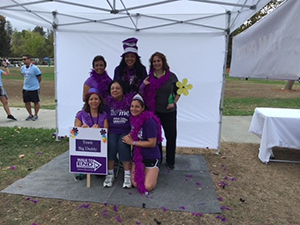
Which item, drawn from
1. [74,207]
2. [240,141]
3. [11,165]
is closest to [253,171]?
[240,141]

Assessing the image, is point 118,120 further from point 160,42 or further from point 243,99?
point 243,99

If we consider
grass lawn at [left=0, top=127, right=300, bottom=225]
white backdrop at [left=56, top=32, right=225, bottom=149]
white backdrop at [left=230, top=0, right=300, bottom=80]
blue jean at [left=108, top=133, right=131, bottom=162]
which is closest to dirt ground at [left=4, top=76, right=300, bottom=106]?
white backdrop at [left=56, top=32, right=225, bottom=149]

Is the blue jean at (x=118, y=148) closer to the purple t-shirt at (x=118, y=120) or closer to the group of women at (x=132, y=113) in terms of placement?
the group of women at (x=132, y=113)

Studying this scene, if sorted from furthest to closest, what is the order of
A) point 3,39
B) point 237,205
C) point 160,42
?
point 3,39, point 160,42, point 237,205

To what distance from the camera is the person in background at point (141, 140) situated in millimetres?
3121

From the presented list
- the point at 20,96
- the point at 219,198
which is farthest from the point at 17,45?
the point at 219,198

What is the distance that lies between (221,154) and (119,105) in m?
2.41

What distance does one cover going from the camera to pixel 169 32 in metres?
4.40

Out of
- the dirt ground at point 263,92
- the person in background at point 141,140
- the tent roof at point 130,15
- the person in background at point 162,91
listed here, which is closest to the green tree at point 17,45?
the dirt ground at point 263,92

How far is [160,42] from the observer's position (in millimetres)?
4473

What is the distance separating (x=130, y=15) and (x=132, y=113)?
1.88 m

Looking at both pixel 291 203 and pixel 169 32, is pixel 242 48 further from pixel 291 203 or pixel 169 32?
pixel 291 203

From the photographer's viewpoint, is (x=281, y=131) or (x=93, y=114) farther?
(x=281, y=131)

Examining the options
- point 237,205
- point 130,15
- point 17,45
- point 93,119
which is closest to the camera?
point 237,205
